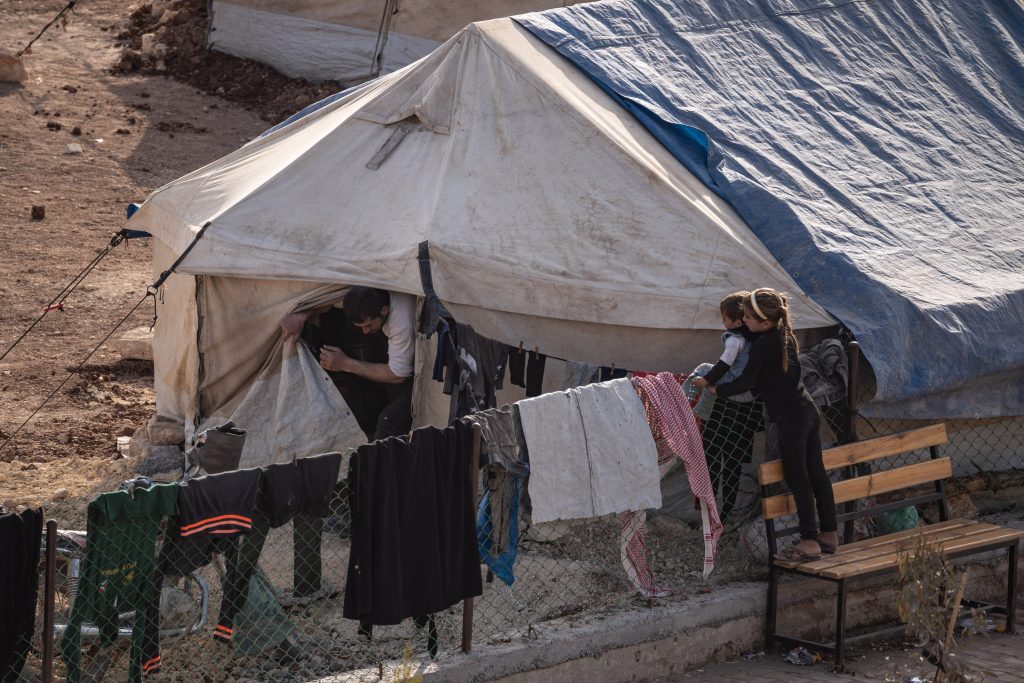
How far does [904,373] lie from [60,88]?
1416 centimetres

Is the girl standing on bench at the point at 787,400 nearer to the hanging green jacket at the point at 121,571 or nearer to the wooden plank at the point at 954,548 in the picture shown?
the wooden plank at the point at 954,548

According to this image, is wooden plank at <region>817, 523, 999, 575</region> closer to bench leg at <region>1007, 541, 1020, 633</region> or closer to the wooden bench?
the wooden bench

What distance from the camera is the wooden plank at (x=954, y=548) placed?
5.90 meters

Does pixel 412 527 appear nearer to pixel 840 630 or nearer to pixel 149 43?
pixel 840 630

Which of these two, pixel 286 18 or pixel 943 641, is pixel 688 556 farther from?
pixel 286 18

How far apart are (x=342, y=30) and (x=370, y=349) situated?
1101 cm

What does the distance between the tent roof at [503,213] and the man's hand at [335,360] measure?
0.46m

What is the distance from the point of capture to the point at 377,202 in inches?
299

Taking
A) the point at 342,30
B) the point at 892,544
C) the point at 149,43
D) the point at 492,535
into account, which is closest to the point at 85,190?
the point at 342,30

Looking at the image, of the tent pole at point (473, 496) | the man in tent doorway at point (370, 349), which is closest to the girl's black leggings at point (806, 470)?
the tent pole at point (473, 496)

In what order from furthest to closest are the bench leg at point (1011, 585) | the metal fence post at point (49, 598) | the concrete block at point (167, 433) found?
the concrete block at point (167, 433) → the bench leg at point (1011, 585) → the metal fence post at point (49, 598)

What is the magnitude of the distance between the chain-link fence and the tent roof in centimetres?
91

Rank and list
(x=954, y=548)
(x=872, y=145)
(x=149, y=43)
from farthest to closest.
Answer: (x=149, y=43) → (x=872, y=145) → (x=954, y=548)

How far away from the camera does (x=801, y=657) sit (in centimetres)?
613
